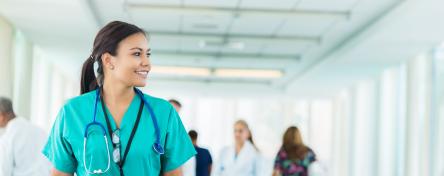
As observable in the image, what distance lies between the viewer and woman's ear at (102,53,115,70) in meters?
2.20

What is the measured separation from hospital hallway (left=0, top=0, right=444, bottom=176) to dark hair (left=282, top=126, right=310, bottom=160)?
232 mm

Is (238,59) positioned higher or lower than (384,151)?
higher

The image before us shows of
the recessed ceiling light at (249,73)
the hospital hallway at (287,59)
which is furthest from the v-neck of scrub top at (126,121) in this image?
the recessed ceiling light at (249,73)

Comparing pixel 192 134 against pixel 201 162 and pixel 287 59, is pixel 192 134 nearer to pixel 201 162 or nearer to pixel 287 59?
pixel 201 162

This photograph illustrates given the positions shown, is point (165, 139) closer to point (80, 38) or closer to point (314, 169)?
point (314, 169)

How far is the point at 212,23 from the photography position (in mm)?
12117

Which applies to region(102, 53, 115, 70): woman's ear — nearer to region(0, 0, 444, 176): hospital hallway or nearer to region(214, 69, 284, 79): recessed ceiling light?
region(0, 0, 444, 176): hospital hallway

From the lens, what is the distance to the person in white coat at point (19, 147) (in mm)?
5754

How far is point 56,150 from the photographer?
7.23ft

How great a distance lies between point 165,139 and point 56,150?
306mm

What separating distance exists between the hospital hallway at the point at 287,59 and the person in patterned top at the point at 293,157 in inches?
5.9

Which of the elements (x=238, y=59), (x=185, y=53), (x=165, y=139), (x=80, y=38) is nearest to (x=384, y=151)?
(x=238, y=59)

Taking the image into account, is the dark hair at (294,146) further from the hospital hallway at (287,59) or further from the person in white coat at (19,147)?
the person in white coat at (19,147)

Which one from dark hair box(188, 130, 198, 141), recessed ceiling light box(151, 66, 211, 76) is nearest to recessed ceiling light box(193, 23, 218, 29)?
dark hair box(188, 130, 198, 141)
